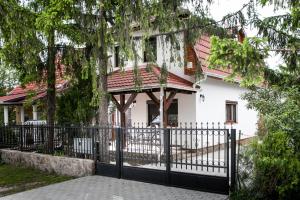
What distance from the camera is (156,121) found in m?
15.2

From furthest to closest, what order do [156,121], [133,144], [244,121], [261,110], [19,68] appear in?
[244,121] → [156,121] → [19,68] → [133,144] → [261,110]

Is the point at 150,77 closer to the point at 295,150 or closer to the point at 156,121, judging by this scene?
the point at 156,121

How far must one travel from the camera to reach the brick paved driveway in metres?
7.44

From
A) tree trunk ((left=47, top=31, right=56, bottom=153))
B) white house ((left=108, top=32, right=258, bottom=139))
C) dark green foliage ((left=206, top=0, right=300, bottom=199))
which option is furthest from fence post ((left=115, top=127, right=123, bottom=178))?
dark green foliage ((left=206, top=0, right=300, bottom=199))

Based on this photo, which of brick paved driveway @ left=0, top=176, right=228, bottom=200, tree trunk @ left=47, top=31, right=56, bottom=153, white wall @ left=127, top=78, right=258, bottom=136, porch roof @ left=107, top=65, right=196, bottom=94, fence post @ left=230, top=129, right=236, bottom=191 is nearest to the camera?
fence post @ left=230, top=129, right=236, bottom=191

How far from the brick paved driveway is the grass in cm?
59

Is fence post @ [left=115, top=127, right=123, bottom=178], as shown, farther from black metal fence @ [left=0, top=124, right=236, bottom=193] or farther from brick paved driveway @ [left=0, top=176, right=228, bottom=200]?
brick paved driveway @ [left=0, top=176, right=228, bottom=200]

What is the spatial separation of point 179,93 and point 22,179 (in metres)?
7.09

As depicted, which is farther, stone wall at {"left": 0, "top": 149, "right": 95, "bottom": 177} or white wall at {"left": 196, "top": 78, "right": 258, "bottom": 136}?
white wall at {"left": 196, "top": 78, "right": 258, "bottom": 136}

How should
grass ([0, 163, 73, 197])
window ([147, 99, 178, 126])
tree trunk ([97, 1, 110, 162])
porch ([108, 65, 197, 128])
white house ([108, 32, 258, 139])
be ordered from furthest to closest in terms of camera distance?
window ([147, 99, 178, 126]), white house ([108, 32, 258, 139]), porch ([108, 65, 197, 128]), tree trunk ([97, 1, 110, 162]), grass ([0, 163, 73, 197])

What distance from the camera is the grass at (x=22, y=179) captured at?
29.4 ft

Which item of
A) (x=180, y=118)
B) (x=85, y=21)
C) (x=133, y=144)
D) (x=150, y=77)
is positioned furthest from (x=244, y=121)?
(x=85, y=21)

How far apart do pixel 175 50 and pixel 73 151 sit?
4677 millimetres

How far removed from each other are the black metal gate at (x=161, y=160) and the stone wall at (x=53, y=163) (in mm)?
429
